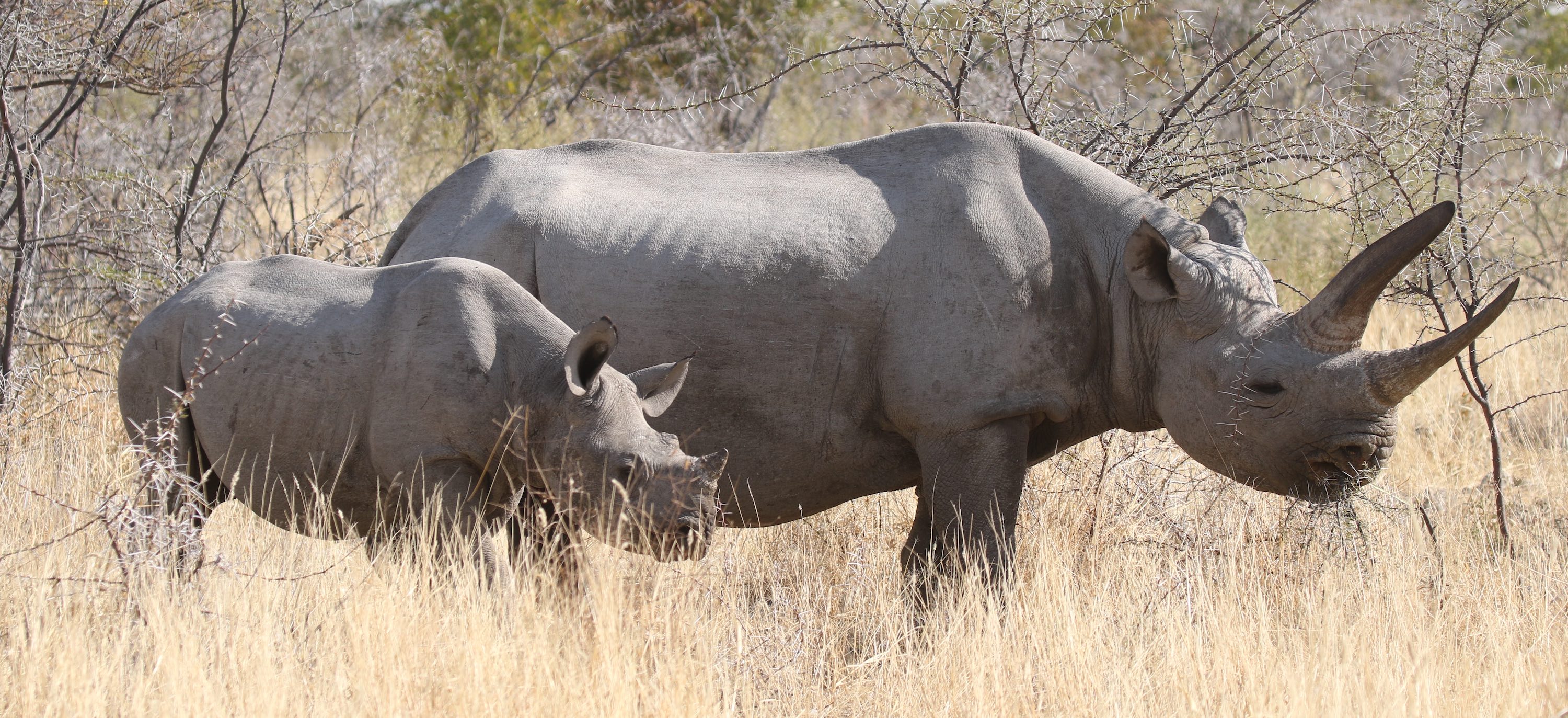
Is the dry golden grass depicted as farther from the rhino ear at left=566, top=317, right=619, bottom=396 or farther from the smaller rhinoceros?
the rhino ear at left=566, top=317, right=619, bottom=396

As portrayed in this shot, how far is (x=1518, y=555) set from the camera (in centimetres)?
634

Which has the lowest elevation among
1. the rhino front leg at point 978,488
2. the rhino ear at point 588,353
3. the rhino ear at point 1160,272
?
the rhino front leg at point 978,488

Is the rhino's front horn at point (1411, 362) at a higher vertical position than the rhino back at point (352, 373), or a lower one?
higher

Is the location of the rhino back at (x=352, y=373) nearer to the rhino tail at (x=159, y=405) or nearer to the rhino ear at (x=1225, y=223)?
the rhino tail at (x=159, y=405)

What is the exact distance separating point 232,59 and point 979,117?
186 inches

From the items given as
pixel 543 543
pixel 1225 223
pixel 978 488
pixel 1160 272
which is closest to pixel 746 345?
pixel 978 488

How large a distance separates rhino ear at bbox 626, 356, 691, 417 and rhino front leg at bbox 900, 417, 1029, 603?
95 centimetres

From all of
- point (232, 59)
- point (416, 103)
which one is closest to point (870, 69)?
point (416, 103)

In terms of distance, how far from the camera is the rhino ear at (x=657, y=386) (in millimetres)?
4984

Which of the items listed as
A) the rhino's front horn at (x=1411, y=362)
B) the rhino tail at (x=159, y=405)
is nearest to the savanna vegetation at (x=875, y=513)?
the rhino tail at (x=159, y=405)

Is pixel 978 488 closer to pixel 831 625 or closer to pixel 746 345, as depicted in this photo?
pixel 831 625

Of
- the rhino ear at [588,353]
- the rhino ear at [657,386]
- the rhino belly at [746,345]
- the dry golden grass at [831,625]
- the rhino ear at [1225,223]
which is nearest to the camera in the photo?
the dry golden grass at [831,625]

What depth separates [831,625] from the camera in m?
5.37

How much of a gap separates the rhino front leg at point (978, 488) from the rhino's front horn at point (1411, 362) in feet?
3.95
